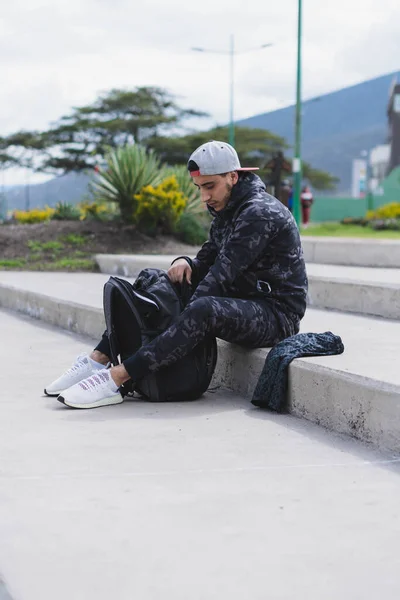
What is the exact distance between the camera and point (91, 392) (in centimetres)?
472

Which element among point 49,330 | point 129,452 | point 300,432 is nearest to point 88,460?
point 129,452

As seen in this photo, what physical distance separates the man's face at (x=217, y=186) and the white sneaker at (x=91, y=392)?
37.2 inches

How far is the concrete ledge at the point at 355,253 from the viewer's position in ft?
33.2

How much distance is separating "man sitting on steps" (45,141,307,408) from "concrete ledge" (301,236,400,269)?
5.26 metres

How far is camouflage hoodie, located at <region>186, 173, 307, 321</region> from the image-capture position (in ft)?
15.6

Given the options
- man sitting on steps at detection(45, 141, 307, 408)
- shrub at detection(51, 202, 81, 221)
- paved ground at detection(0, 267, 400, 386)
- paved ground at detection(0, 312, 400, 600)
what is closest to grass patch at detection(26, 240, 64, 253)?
shrub at detection(51, 202, 81, 221)

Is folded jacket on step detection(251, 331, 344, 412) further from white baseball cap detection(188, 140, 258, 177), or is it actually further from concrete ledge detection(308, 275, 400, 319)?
concrete ledge detection(308, 275, 400, 319)

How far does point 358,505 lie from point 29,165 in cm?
6501

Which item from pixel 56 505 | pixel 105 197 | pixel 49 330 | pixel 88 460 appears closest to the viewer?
pixel 56 505

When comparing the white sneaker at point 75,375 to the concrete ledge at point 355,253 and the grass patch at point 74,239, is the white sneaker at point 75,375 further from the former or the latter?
the grass patch at point 74,239

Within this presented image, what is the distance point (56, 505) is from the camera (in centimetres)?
318

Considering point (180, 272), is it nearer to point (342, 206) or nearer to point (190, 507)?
point (190, 507)

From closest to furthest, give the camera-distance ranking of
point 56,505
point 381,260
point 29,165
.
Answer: point 56,505, point 381,260, point 29,165

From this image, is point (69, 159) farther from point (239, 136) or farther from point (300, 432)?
point (300, 432)
